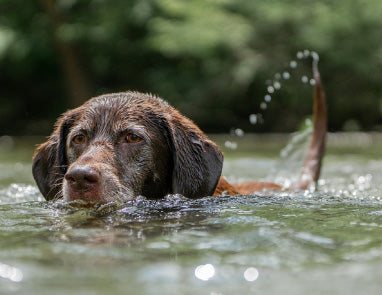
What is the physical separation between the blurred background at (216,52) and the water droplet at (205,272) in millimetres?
13157

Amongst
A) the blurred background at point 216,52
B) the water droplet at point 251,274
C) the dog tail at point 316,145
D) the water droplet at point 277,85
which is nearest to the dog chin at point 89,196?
the water droplet at point 251,274

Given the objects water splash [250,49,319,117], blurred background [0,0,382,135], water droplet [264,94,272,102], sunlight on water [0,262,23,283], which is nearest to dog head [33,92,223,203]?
sunlight on water [0,262,23,283]

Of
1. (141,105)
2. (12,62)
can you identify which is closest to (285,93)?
(12,62)

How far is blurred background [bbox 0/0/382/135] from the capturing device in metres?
16.0

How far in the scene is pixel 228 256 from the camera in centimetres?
217

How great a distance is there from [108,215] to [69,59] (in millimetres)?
16320

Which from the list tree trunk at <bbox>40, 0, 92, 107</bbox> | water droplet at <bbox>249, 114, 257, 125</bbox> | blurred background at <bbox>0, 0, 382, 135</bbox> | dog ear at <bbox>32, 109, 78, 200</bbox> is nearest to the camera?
dog ear at <bbox>32, 109, 78, 200</bbox>

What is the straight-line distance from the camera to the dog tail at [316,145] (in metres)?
5.26

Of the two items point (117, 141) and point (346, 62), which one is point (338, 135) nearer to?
point (346, 62)

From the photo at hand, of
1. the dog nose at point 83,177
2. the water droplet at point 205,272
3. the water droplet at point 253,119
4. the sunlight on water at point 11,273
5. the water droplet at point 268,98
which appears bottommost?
the water droplet at point 253,119

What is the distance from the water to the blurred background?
11.9 metres

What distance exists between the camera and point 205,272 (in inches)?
77.7

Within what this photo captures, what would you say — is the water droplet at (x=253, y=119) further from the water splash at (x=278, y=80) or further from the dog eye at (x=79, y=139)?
the dog eye at (x=79, y=139)

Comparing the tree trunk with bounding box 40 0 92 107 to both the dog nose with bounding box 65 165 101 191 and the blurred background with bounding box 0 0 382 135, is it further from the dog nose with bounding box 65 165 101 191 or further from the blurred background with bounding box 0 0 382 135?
the dog nose with bounding box 65 165 101 191
